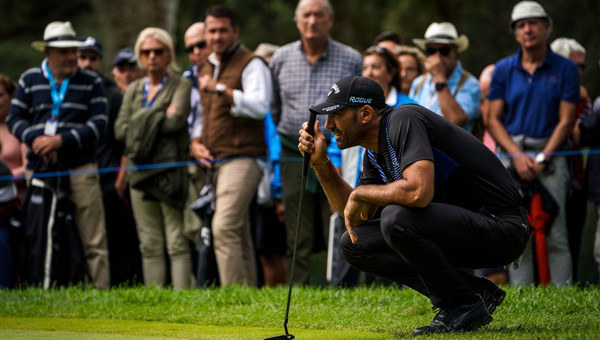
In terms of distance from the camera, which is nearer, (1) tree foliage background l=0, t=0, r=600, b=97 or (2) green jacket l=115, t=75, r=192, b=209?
(2) green jacket l=115, t=75, r=192, b=209

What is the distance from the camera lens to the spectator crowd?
9000mm

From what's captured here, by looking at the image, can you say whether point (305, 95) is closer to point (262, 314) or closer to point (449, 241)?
point (262, 314)

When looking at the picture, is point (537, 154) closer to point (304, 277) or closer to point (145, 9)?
point (304, 277)

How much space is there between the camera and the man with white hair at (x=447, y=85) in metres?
9.02

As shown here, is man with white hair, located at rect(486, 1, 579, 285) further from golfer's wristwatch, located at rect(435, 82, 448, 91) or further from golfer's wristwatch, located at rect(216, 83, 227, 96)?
golfer's wristwatch, located at rect(216, 83, 227, 96)

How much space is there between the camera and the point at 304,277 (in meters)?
9.50

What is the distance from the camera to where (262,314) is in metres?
7.36

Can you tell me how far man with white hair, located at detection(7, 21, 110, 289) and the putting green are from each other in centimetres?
243

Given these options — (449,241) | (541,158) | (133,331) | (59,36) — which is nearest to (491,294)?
(449,241)

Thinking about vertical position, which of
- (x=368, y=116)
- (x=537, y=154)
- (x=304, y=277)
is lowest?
(x=304, y=277)

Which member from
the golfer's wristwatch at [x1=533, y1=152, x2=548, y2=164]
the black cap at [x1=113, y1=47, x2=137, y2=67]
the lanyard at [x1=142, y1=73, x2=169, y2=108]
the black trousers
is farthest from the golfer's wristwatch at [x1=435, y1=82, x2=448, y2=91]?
the black cap at [x1=113, y1=47, x2=137, y2=67]

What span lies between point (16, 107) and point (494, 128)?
15.3 feet

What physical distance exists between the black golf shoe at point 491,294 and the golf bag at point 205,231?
3.75 metres

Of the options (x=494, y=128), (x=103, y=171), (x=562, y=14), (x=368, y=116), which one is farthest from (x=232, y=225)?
(x=562, y=14)
